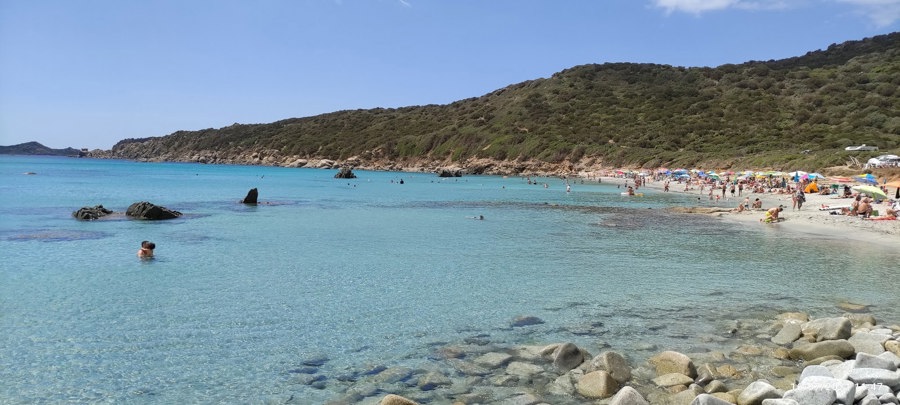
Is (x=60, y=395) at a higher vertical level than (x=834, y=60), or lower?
lower

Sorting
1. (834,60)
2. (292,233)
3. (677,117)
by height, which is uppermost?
(834,60)

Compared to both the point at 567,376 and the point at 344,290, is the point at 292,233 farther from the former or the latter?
the point at 567,376

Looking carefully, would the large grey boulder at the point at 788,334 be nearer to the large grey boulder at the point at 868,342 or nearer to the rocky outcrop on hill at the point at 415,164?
the large grey boulder at the point at 868,342

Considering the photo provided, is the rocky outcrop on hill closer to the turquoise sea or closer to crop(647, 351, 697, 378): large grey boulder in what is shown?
the turquoise sea

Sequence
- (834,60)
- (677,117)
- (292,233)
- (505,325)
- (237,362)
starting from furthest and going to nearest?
(834,60) → (677,117) → (292,233) → (505,325) → (237,362)

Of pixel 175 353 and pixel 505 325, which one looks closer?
pixel 175 353

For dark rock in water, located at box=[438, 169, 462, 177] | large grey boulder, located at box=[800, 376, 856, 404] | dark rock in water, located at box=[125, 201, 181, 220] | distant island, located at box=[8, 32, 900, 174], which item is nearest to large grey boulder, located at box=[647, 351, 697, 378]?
large grey boulder, located at box=[800, 376, 856, 404]

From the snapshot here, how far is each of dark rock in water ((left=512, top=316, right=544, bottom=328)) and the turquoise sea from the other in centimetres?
19

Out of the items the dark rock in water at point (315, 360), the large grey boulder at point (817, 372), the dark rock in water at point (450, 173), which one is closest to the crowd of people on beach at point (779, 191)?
the large grey boulder at point (817, 372)

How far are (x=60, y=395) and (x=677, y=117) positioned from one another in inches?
4282

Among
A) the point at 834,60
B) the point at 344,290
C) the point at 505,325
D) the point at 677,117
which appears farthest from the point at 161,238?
the point at 834,60

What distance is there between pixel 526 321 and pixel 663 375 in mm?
3902

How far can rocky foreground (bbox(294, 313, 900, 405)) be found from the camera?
7645 millimetres

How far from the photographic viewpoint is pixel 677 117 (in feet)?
348
